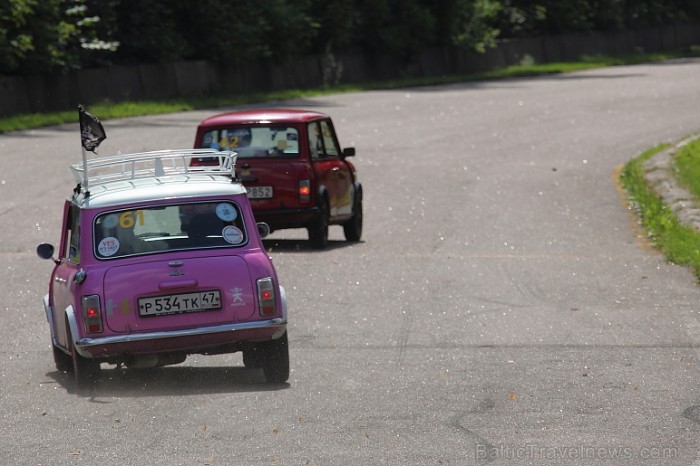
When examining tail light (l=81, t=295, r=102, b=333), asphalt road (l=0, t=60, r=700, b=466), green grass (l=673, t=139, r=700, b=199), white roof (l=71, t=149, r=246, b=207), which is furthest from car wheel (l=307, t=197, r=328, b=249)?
tail light (l=81, t=295, r=102, b=333)

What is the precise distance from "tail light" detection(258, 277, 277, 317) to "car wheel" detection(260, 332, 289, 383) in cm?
21

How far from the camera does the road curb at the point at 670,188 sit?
1880cm

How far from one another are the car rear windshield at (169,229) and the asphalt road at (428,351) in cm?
89

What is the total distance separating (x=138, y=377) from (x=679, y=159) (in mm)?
16518

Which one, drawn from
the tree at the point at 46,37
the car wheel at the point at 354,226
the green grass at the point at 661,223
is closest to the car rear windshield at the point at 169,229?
the green grass at the point at 661,223

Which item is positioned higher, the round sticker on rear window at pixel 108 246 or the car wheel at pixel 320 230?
the round sticker on rear window at pixel 108 246

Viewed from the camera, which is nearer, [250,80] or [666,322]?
[666,322]

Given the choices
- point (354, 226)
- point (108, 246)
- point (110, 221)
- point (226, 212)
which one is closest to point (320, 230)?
point (354, 226)

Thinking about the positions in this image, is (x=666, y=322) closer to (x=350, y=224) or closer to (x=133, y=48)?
(x=350, y=224)

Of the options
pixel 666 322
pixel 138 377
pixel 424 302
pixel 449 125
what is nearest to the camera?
pixel 138 377

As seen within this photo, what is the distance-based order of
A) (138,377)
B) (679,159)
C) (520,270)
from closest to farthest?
(138,377) → (520,270) → (679,159)

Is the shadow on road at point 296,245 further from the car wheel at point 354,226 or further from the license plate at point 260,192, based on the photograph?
the license plate at point 260,192

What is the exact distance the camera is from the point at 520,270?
15234mm

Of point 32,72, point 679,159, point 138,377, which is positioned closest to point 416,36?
point 32,72
